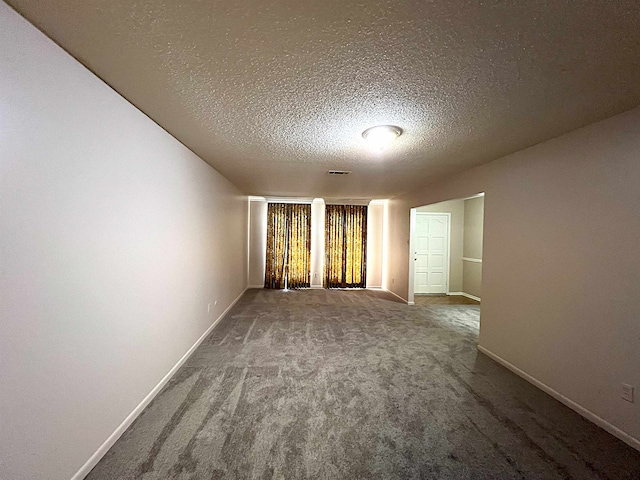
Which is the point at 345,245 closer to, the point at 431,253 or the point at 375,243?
the point at 375,243

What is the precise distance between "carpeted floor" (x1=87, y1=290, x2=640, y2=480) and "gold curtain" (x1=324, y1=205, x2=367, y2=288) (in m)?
3.81

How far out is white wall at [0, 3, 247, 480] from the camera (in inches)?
42.5

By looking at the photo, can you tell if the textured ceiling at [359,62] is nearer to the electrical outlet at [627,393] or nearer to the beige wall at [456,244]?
the electrical outlet at [627,393]

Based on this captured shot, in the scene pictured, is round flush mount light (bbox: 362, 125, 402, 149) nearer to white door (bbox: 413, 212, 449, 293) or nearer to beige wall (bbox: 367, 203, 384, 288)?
white door (bbox: 413, 212, 449, 293)

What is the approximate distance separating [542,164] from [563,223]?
0.58 metres

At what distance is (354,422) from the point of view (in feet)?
6.41

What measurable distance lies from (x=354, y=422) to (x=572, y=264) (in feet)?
7.01

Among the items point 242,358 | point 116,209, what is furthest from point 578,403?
point 116,209

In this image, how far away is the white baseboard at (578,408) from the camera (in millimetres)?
1794

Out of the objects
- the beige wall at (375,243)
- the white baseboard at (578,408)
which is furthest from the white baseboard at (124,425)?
the beige wall at (375,243)

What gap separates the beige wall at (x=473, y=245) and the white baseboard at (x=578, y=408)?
3.71 metres

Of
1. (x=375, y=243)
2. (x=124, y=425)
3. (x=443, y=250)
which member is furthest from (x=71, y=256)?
(x=443, y=250)

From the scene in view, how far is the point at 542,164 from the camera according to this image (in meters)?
2.48

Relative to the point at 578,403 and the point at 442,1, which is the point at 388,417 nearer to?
the point at 578,403
